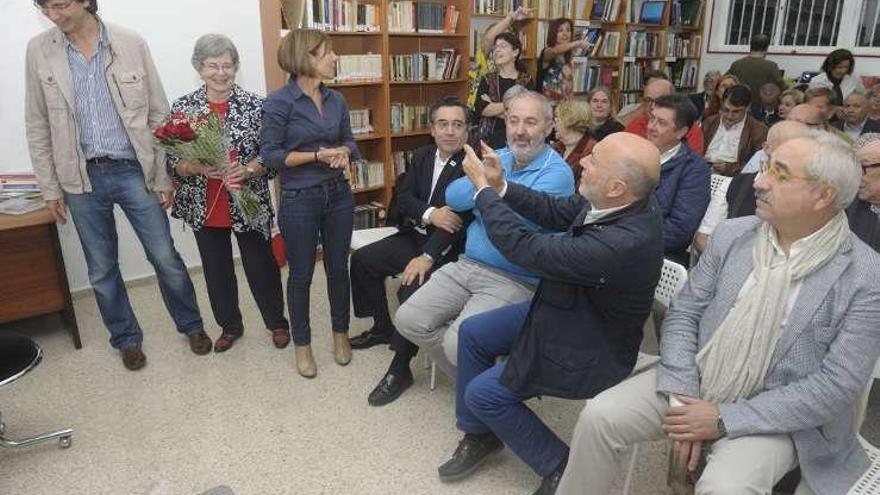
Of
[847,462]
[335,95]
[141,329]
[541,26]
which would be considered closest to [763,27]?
[541,26]

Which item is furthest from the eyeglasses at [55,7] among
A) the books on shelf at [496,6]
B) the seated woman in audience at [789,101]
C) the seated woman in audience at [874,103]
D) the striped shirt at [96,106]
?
the seated woman in audience at [874,103]

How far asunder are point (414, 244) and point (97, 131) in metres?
1.49

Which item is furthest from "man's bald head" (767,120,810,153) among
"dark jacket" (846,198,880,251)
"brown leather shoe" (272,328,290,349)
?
"brown leather shoe" (272,328,290,349)

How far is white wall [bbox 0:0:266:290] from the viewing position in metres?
3.14

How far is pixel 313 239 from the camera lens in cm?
266

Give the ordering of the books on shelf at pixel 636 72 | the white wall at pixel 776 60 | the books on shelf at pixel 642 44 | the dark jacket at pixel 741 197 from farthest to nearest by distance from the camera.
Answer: the books on shelf at pixel 636 72, the books on shelf at pixel 642 44, the white wall at pixel 776 60, the dark jacket at pixel 741 197

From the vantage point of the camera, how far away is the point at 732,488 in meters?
1.45

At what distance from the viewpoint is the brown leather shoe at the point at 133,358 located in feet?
9.41

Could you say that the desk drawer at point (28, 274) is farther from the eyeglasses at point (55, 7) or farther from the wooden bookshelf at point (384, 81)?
the wooden bookshelf at point (384, 81)

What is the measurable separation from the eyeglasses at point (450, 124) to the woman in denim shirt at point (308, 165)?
0.42 m

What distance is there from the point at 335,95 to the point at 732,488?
82.8 inches

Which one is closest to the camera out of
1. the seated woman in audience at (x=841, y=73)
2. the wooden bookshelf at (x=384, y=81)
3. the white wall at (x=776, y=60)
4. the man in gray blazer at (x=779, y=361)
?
the man in gray blazer at (x=779, y=361)

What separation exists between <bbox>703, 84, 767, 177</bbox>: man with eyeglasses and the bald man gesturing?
2.33 m

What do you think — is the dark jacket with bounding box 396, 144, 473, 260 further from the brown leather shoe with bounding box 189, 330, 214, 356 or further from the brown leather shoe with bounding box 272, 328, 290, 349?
the brown leather shoe with bounding box 189, 330, 214, 356
